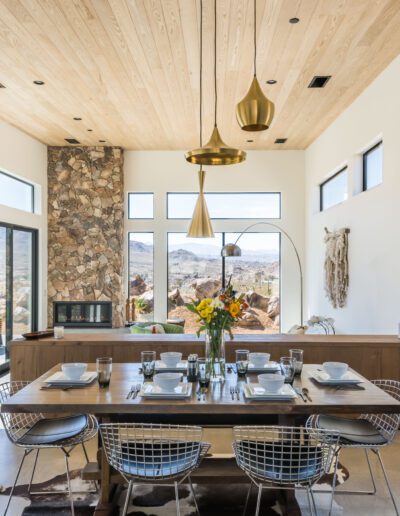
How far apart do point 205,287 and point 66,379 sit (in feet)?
18.3

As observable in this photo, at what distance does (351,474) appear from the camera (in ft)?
10.6

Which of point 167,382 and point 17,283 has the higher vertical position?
point 17,283

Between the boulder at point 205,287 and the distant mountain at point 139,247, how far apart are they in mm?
1056

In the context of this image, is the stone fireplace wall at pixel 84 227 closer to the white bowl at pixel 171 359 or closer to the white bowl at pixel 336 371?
the white bowl at pixel 171 359

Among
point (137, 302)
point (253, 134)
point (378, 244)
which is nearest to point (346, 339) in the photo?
point (378, 244)

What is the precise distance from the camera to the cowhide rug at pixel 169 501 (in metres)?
2.74

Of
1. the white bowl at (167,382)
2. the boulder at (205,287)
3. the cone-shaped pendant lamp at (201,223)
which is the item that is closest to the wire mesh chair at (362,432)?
the white bowl at (167,382)

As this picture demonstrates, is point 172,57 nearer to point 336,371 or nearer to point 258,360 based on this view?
point 258,360

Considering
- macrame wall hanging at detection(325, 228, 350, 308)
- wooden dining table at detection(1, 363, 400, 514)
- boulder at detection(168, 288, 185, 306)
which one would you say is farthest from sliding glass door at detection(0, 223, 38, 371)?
macrame wall hanging at detection(325, 228, 350, 308)

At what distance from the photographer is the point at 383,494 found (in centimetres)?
293

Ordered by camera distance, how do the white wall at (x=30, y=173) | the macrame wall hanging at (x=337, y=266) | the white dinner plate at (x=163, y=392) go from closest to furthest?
the white dinner plate at (x=163, y=392), the macrame wall hanging at (x=337, y=266), the white wall at (x=30, y=173)

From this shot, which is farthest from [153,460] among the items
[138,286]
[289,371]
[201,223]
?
[138,286]

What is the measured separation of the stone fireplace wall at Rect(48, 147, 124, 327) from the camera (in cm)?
775

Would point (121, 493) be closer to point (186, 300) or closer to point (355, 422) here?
point (355, 422)
